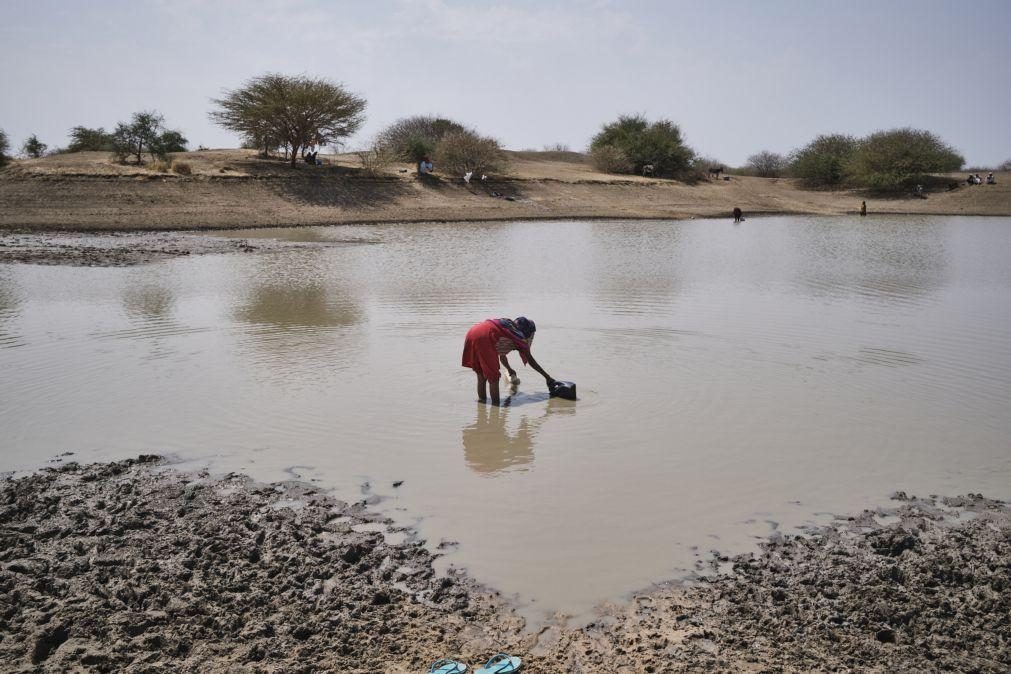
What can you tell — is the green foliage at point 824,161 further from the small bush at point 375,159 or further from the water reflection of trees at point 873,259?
the small bush at point 375,159

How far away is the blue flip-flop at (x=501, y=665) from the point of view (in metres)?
3.58

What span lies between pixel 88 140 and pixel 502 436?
4530 cm

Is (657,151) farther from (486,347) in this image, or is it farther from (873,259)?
(486,347)

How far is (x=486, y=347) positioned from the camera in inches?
287

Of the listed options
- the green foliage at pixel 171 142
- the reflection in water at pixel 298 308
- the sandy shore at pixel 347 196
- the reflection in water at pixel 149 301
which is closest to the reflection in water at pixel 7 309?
the reflection in water at pixel 149 301

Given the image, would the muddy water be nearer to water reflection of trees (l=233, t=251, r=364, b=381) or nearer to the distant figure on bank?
water reflection of trees (l=233, t=251, r=364, b=381)

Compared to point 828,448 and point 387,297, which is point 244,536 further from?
point 387,297

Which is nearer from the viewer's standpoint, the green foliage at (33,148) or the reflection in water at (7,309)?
the reflection in water at (7,309)

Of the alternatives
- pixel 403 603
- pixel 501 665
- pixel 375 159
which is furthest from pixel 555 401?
pixel 375 159

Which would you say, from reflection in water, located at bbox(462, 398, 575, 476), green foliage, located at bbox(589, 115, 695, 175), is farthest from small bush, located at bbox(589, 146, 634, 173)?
reflection in water, located at bbox(462, 398, 575, 476)

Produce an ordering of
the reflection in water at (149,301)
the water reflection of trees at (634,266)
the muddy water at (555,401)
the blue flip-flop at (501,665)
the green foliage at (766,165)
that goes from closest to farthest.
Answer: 1. the blue flip-flop at (501,665)
2. the muddy water at (555,401)
3. the reflection in water at (149,301)
4. the water reflection of trees at (634,266)
5. the green foliage at (766,165)

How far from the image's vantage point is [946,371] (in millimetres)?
9078

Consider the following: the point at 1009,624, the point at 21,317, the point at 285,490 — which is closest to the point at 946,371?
the point at 1009,624

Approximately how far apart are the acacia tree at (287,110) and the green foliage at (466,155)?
16.2 feet
